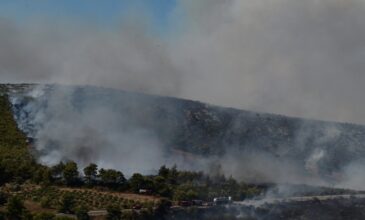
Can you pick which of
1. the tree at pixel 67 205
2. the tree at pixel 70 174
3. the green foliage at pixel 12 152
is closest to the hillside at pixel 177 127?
the green foliage at pixel 12 152

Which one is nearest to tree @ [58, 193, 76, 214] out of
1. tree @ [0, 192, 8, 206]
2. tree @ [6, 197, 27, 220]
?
tree @ [6, 197, 27, 220]

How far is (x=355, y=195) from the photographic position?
124312mm

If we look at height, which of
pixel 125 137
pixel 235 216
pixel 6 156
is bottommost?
pixel 235 216

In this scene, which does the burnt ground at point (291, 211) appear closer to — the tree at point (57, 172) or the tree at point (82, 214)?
the tree at point (82, 214)

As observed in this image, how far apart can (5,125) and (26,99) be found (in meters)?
17.1

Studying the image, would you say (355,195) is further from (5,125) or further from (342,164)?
(5,125)

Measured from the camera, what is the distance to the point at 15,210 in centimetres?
7750

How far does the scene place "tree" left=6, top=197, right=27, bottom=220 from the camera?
77.1 metres

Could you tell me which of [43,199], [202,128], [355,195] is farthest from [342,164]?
[43,199]

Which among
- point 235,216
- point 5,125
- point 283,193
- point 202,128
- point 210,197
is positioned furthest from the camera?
point 202,128

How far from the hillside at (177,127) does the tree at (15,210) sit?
1767 inches

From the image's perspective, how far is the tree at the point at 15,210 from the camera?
7712 cm

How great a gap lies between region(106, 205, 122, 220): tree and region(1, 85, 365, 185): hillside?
43951 mm

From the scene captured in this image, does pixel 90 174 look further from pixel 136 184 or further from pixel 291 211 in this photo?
pixel 291 211
